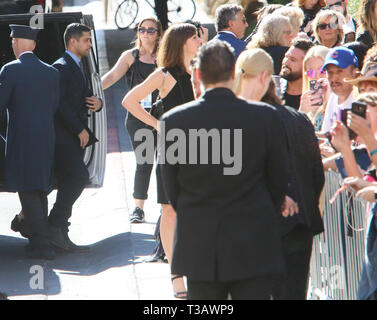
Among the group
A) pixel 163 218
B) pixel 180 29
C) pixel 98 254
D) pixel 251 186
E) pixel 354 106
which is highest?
pixel 180 29

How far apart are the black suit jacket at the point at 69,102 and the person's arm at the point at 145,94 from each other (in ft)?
5.47

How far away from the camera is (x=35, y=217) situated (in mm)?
8547

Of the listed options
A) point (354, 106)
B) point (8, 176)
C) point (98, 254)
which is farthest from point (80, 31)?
point (354, 106)

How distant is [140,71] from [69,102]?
1.00 metres

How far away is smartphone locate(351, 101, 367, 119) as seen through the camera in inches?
199

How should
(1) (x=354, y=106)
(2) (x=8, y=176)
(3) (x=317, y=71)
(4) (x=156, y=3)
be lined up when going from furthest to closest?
1. (4) (x=156, y=3)
2. (2) (x=8, y=176)
3. (3) (x=317, y=71)
4. (1) (x=354, y=106)

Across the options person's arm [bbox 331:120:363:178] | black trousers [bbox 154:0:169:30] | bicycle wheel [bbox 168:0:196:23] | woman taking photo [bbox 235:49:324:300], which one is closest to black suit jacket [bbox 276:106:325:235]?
woman taking photo [bbox 235:49:324:300]

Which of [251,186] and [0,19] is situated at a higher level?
[0,19]

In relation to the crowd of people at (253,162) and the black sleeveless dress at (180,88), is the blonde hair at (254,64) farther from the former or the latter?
the black sleeveless dress at (180,88)

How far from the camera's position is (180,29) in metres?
6.95

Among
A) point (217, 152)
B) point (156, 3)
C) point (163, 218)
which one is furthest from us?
point (156, 3)

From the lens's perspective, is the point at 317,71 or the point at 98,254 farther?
the point at 98,254

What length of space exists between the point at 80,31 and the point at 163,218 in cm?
285
